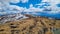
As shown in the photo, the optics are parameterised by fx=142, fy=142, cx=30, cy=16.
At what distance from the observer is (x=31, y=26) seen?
2.26m

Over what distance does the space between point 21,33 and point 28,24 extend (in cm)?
18

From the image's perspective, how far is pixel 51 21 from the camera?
2.26m

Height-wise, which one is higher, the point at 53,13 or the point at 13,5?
the point at 13,5

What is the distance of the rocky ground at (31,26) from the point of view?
7.33 ft

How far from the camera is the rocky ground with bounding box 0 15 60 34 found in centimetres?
223

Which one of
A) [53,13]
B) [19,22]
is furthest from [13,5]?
[53,13]

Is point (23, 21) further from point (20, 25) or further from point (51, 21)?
point (51, 21)

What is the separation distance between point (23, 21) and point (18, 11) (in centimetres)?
19

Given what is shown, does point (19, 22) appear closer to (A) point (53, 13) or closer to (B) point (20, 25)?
(B) point (20, 25)

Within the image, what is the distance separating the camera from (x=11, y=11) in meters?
2.33

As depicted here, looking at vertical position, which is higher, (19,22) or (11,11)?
(11,11)

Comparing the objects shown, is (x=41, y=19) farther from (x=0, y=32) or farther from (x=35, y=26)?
(x=0, y=32)

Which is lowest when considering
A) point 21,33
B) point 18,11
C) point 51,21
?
point 21,33

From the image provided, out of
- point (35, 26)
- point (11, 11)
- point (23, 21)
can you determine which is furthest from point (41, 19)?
point (11, 11)
